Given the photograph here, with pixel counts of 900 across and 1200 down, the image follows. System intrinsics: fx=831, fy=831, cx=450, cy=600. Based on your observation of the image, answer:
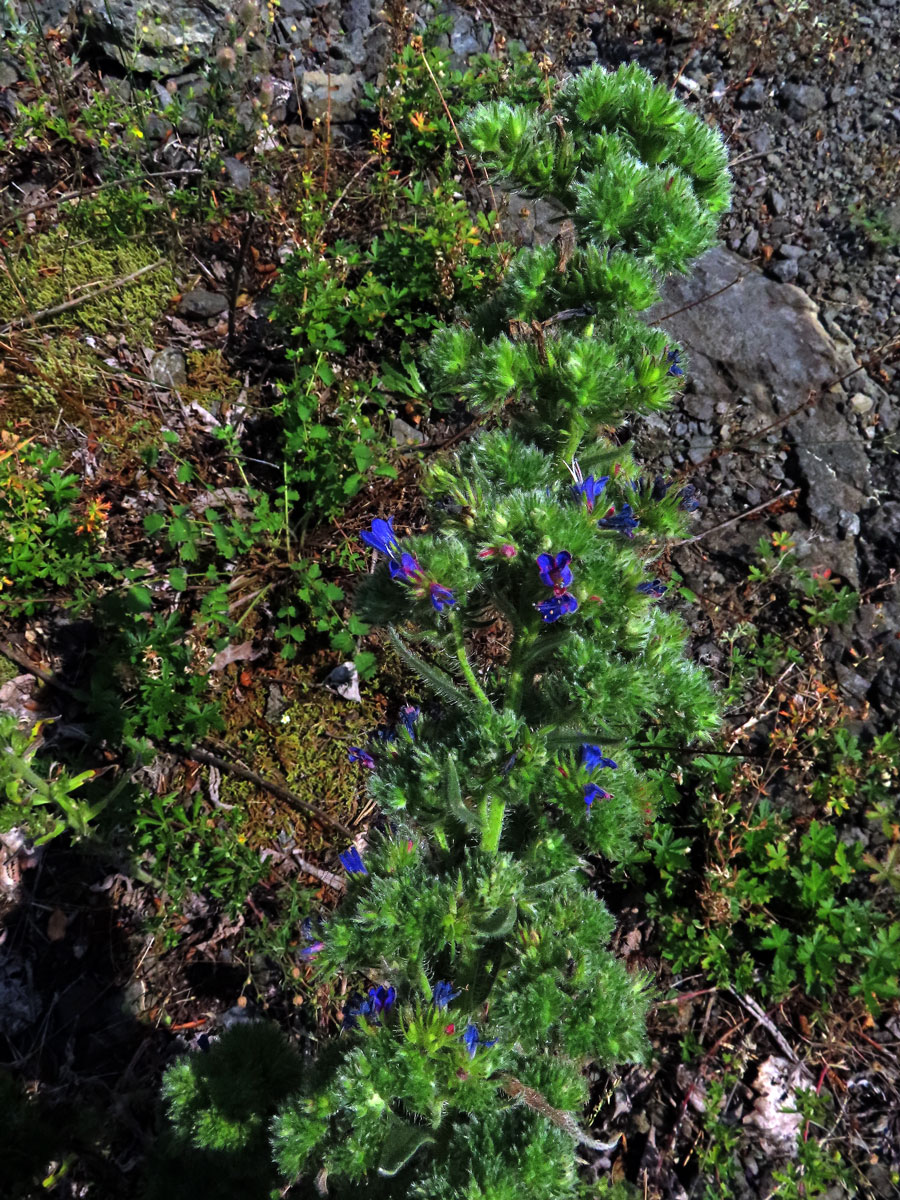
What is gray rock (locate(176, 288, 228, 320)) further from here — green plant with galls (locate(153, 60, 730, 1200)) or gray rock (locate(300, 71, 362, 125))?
green plant with galls (locate(153, 60, 730, 1200))

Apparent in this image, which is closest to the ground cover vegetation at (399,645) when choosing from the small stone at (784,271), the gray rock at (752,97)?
the gray rock at (752,97)

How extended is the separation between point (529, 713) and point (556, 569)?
0.60 metres

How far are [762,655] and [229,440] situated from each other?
3009mm

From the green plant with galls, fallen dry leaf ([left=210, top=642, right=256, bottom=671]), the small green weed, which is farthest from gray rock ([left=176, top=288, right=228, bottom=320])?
the green plant with galls

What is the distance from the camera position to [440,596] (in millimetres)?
2014

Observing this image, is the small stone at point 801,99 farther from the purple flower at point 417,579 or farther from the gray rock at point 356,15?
the purple flower at point 417,579

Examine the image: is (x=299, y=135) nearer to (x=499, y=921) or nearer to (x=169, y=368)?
(x=169, y=368)

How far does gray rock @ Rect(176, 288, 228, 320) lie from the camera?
4.94 m

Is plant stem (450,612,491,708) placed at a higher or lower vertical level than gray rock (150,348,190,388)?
higher

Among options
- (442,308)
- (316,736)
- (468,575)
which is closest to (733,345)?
(442,308)

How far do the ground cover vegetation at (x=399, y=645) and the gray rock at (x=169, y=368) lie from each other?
0.06 m

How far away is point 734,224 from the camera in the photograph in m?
5.48

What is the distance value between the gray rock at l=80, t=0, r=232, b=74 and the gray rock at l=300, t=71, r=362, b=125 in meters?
0.70

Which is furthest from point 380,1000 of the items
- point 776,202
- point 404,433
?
point 776,202
